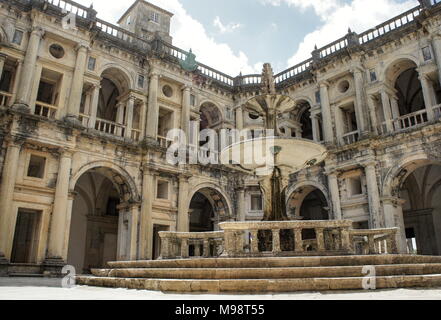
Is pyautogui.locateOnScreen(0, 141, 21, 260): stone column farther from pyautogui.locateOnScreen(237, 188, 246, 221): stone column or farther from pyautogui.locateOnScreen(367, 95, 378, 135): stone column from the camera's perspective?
pyautogui.locateOnScreen(367, 95, 378, 135): stone column

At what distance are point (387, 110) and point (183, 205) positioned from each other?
441 inches

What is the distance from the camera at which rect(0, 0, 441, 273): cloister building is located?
1480 centimetres

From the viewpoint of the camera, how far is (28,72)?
598 inches

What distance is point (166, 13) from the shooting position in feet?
89.2

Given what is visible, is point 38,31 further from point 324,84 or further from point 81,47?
point 324,84

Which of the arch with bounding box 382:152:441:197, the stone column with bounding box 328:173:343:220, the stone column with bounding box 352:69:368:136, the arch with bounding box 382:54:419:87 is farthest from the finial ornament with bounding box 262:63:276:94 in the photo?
the arch with bounding box 382:54:419:87

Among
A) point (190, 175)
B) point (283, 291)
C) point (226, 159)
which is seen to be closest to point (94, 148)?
point (190, 175)

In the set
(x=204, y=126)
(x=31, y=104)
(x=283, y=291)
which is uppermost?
(x=204, y=126)

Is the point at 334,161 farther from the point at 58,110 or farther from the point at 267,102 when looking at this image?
the point at 58,110

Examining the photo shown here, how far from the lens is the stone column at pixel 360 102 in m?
18.4

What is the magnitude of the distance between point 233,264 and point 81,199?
16.8m

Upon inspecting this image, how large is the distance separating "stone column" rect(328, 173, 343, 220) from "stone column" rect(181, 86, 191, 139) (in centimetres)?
790

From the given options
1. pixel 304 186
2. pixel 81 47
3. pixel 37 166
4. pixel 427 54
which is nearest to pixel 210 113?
pixel 304 186

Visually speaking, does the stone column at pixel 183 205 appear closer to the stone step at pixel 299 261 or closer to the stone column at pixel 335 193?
the stone column at pixel 335 193
